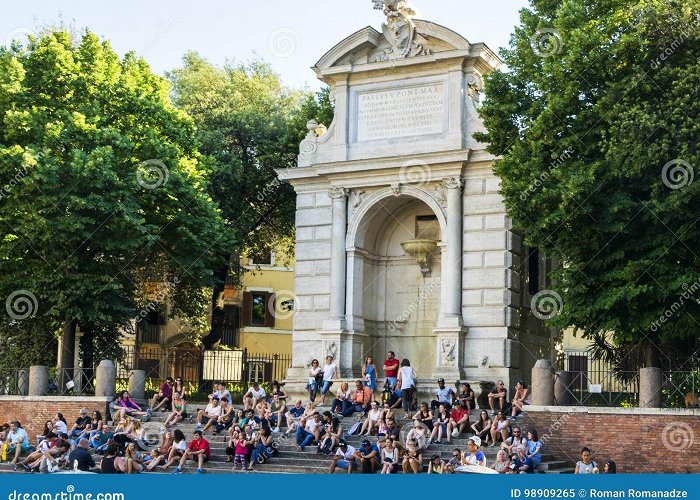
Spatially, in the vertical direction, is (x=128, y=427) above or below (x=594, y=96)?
below

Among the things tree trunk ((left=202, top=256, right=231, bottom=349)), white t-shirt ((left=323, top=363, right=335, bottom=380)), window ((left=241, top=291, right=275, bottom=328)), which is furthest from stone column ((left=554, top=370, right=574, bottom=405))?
window ((left=241, top=291, right=275, bottom=328))

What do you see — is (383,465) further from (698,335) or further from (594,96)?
(594,96)

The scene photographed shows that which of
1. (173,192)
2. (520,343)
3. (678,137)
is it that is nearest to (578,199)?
(678,137)

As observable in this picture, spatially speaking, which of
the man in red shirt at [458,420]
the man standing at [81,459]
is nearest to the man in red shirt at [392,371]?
the man in red shirt at [458,420]

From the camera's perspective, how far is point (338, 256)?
122 ft

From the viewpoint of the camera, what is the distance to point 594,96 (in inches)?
1241

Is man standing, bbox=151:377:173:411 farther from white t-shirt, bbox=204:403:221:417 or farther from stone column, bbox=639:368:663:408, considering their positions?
stone column, bbox=639:368:663:408

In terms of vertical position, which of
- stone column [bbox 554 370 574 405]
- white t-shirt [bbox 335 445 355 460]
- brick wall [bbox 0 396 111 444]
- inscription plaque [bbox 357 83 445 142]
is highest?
inscription plaque [bbox 357 83 445 142]

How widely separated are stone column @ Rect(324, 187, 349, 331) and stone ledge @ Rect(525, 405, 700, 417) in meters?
8.47

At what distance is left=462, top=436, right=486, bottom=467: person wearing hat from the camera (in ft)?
89.5

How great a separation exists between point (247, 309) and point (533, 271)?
23.2 meters

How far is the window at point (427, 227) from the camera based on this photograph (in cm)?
3784

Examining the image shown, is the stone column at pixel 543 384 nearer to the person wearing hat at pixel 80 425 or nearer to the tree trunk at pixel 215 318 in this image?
the person wearing hat at pixel 80 425

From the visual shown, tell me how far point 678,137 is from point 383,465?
10.6 metres
